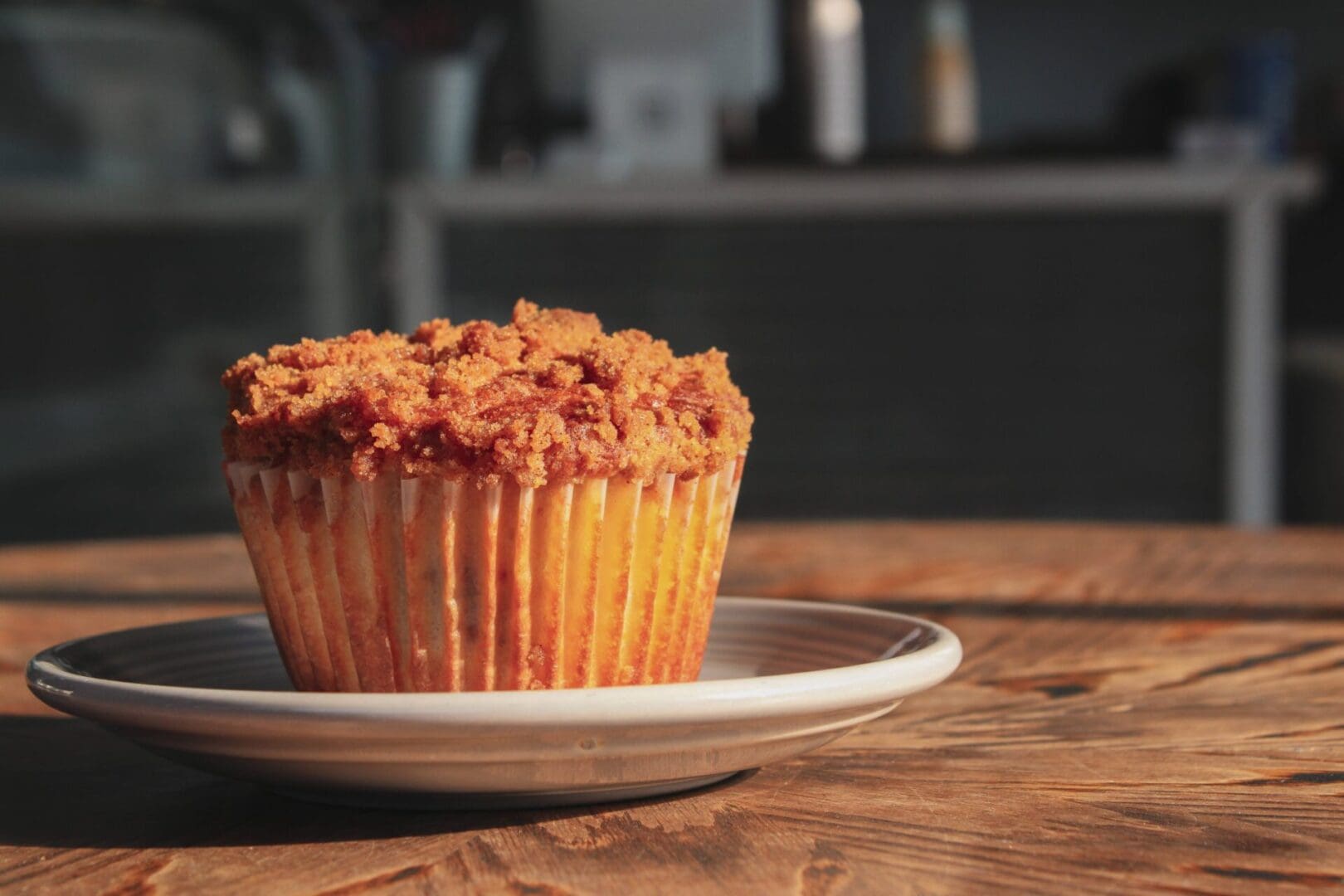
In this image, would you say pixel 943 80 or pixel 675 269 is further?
pixel 943 80

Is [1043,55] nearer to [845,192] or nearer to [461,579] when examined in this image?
[845,192]

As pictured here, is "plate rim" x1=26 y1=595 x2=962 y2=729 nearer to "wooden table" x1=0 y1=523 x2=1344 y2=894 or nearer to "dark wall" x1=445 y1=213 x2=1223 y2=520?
"wooden table" x1=0 y1=523 x2=1344 y2=894

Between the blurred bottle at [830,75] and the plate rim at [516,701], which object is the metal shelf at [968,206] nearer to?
the blurred bottle at [830,75]

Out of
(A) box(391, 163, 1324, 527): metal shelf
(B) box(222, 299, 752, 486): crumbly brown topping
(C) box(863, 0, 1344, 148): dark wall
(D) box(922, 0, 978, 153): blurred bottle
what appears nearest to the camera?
(B) box(222, 299, 752, 486): crumbly brown topping

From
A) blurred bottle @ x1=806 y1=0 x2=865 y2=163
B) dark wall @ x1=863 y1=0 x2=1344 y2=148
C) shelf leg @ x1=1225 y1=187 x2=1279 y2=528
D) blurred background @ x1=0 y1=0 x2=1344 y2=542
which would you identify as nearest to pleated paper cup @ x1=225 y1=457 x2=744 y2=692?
blurred background @ x1=0 y1=0 x2=1344 y2=542

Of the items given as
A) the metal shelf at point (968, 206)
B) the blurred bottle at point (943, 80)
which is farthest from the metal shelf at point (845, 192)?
the blurred bottle at point (943, 80)

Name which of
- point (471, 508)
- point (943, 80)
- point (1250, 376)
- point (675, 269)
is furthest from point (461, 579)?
point (943, 80)

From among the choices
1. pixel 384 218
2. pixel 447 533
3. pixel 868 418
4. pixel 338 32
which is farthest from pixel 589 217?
pixel 447 533
